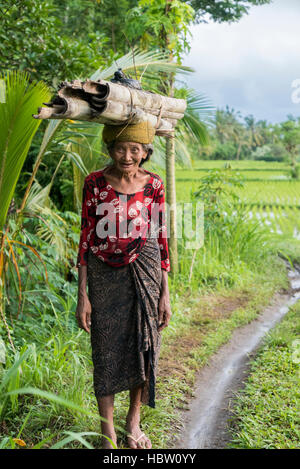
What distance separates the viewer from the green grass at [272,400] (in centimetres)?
226

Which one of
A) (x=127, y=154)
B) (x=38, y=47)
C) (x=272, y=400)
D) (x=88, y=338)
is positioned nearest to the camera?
(x=127, y=154)

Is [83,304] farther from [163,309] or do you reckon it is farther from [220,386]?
[220,386]

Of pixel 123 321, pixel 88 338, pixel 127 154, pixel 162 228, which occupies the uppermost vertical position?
pixel 127 154

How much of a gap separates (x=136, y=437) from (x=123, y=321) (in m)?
0.60

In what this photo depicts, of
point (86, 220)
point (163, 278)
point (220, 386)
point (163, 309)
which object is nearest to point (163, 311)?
point (163, 309)

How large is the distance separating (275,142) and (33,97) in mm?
25168

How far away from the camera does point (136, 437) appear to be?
2174 mm

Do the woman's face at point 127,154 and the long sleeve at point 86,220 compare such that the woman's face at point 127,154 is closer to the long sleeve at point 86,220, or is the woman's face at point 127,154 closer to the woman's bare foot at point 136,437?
the long sleeve at point 86,220

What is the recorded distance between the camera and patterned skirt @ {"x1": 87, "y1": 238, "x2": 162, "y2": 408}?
2049mm

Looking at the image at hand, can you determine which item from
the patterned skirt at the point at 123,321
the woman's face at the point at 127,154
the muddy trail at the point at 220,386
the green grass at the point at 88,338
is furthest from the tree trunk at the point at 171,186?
the woman's face at the point at 127,154

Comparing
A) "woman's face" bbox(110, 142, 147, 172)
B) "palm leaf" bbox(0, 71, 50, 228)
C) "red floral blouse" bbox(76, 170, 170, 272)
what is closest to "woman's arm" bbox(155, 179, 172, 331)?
"red floral blouse" bbox(76, 170, 170, 272)

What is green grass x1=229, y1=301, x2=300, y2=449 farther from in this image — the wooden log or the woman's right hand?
the wooden log
